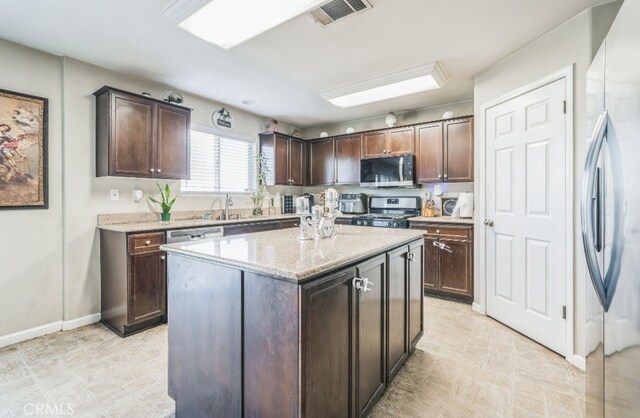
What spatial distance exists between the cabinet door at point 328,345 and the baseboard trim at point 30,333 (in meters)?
2.91

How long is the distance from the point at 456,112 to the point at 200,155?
3.68 meters

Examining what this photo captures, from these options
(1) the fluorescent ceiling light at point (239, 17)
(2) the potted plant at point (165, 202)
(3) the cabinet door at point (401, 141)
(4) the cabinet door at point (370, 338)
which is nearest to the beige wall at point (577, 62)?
(4) the cabinet door at point (370, 338)

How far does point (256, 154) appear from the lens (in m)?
4.89

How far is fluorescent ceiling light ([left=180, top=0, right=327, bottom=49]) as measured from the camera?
184 cm

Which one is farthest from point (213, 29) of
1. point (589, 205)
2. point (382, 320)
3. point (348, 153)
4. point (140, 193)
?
point (348, 153)

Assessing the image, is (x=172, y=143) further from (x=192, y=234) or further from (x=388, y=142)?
(x=388, y=142)

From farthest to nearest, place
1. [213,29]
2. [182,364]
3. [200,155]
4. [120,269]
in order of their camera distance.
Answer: [200,155]
[120,269]
[213,29]
[182,364]

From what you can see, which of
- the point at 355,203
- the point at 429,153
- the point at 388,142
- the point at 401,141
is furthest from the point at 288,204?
the point at 429,153

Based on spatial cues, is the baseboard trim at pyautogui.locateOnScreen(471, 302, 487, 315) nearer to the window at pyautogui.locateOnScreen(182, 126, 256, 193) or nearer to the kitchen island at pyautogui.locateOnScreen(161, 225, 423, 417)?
the kitchen island at pyautogui.locateOnScreen(161, 225, 423, 417)

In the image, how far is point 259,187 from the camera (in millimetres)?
4816

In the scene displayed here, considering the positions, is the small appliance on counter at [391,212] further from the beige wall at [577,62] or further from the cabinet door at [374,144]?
the beige wall at [577,62]

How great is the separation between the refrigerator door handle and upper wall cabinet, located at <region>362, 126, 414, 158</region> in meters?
3.20

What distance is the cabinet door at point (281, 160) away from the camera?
4.88 m

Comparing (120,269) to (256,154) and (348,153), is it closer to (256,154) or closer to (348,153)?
(256,154)
